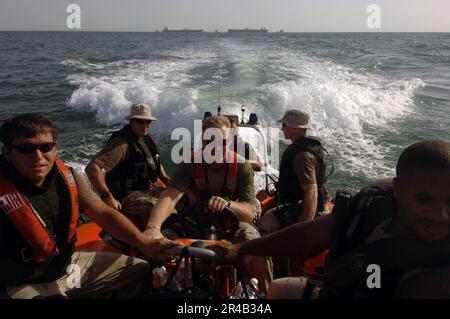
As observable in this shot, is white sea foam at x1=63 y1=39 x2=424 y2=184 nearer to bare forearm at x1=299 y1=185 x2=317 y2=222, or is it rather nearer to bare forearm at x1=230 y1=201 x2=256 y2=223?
bare forearm at x1=299 y1=185 x2=317 y2=222

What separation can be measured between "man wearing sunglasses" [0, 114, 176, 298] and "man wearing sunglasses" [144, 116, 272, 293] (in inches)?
19.9

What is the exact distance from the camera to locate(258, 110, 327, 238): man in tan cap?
2904 mm

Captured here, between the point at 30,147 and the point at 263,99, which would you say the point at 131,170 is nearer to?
the point at 30,147

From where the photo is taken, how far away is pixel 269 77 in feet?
41.2

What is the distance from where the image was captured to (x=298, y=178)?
2.97 meters

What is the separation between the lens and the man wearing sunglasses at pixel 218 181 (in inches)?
105

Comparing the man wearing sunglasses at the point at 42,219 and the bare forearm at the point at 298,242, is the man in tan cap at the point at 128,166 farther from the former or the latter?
the bare forearm at the point at 298,242

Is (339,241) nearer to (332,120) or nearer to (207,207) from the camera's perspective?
(207,207)

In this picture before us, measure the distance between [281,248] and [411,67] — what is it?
18907 millimetres

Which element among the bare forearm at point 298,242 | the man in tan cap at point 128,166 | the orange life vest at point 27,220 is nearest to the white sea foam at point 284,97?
→ the man in tan cap at point 128,166

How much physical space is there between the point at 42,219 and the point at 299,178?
180 centimetres

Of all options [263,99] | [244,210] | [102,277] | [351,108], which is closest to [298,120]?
[244,210]

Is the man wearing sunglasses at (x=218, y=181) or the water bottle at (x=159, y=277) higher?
the man wearing sunglasses at (x=218, y=181)

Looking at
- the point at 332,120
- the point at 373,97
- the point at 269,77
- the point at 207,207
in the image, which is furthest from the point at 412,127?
the point at 207,207
